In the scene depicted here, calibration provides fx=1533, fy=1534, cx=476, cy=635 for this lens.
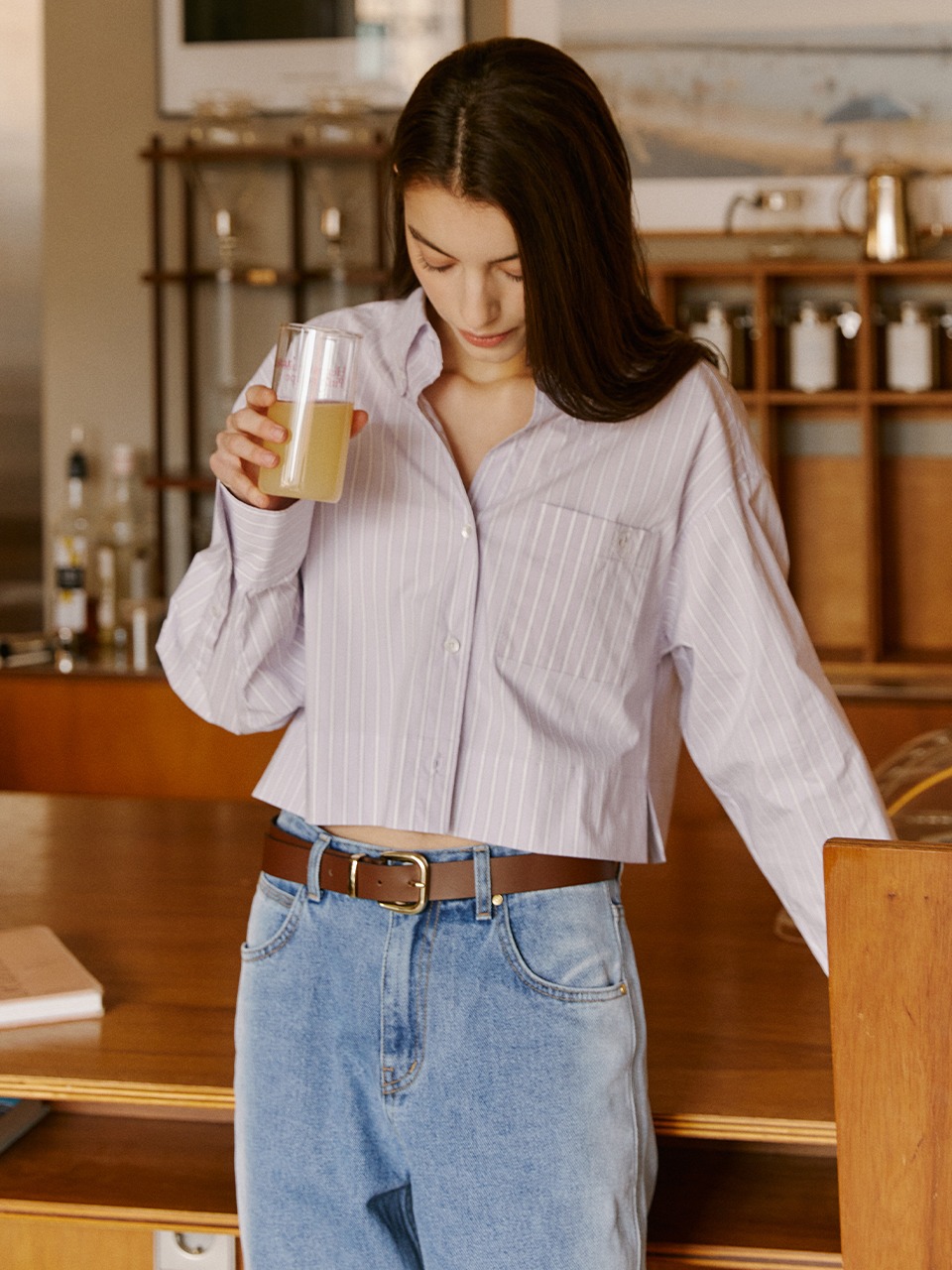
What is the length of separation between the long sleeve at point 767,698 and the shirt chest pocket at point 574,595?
0.17 ft

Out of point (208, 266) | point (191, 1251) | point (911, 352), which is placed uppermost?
point (208, 266)

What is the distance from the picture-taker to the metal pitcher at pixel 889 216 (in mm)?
3439

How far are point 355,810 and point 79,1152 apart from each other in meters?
0.53

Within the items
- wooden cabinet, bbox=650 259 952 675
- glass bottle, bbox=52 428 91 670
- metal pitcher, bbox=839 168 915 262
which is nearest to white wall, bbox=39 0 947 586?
glass bottle, bbox=52 428 91 670

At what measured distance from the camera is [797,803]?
1171mm

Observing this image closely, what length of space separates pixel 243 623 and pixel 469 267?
0.32m

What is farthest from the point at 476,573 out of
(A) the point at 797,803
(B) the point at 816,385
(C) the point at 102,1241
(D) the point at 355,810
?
(B) the point at 816,385

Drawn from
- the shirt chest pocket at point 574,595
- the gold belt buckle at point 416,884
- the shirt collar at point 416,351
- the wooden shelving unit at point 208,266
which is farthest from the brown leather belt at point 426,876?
the wooden shelving unit at point 208,266

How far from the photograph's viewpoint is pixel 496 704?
3.69ft

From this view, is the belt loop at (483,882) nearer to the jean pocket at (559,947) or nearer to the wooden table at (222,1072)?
the jean pocket at (559,947)

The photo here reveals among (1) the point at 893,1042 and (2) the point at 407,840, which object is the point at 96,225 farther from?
(1) the point at 893,1042

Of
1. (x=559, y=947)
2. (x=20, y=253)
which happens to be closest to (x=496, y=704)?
(x=559, y=947)

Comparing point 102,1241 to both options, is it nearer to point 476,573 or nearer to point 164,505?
point 476,573

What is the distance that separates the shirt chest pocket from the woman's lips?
0.13 meters
